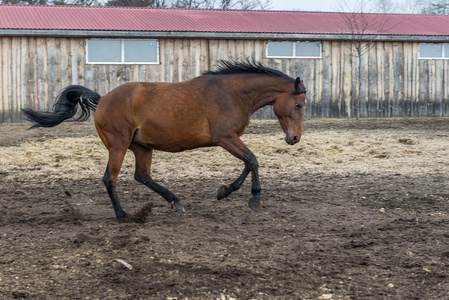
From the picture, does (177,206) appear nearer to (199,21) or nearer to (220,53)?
(220,53)

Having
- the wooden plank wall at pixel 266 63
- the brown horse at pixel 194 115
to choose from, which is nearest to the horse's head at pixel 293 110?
the brown horse at pixel 194 115

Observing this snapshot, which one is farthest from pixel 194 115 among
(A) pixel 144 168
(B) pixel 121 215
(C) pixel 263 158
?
(C) pixel 263 158

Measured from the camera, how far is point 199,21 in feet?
63.8

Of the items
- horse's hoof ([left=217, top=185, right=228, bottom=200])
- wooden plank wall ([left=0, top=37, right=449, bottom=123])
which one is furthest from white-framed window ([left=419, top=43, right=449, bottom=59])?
horse's hoof ([left=217, top=185, right=228, bottom=200])

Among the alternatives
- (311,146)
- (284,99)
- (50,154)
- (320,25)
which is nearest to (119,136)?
(284,99)

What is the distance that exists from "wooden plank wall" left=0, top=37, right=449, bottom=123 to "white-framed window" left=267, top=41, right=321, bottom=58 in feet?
0.80

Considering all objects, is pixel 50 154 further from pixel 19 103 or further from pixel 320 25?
pixel 320 25

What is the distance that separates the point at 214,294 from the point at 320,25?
17.8m

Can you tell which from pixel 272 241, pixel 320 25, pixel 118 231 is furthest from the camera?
pixel 320 25

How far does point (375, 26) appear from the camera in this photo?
2056cm

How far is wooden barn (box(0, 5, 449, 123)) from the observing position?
1702 cm

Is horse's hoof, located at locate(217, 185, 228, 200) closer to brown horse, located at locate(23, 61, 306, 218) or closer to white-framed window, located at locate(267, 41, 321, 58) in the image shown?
brown horse, located at locate(23, 61, 306, 218)

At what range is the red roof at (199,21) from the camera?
58.7ft

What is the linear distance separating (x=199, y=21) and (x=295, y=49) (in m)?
3.56
